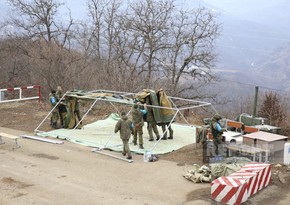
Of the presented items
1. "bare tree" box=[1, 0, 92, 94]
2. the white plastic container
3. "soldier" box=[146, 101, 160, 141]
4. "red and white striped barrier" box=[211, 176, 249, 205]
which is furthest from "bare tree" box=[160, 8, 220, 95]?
"red and white striped barrier" box=[211, 176, 249, 205]

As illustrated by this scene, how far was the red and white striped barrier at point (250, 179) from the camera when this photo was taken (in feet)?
32.8

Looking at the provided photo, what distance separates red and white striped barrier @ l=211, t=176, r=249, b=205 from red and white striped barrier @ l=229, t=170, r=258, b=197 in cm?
20

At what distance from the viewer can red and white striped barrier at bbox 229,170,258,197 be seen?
999 centimetres

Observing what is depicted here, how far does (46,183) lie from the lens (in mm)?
11336

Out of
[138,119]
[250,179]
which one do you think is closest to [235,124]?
[138,119]

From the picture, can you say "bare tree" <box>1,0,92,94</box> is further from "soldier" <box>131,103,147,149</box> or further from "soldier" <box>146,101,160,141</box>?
"soldier" <box>131,103,147,149</box>

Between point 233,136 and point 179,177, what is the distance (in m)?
3.15

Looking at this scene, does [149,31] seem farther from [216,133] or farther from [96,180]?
[96,180]

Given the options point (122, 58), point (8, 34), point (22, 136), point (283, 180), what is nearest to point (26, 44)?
point (8, 34)

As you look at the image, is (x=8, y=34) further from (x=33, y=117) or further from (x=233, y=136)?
(x=233, y=136)

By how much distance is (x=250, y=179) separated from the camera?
32.9ft

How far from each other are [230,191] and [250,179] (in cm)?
78

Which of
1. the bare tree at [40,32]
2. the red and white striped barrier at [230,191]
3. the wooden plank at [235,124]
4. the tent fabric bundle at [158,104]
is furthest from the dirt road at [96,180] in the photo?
the bare tree at [40,32]

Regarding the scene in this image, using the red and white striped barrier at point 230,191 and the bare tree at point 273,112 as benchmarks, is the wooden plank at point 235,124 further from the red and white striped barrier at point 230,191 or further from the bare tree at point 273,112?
the red and white striped barrier at point 230,191
